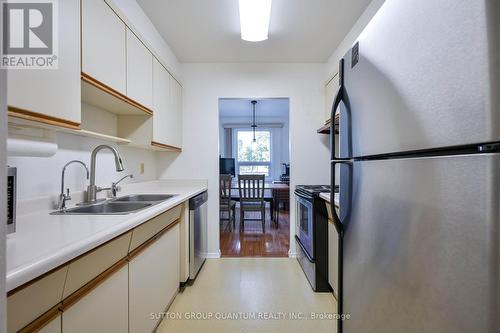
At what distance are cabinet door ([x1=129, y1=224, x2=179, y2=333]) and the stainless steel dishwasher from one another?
0.23 meters

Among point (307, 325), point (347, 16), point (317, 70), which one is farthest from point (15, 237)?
point (317, 70)

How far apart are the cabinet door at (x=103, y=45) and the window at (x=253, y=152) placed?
5511 mm

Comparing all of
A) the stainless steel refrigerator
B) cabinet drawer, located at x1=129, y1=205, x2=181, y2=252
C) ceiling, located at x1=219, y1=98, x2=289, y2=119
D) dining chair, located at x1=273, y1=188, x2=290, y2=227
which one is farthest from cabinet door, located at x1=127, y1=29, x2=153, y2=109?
dining chair, located at x1=273, y1=188, x2=290, y2=227

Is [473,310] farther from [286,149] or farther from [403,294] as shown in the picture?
[286,149]

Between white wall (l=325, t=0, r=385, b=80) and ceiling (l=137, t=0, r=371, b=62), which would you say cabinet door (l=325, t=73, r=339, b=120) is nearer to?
white wall (l=325, t=0, r=385, b=80)

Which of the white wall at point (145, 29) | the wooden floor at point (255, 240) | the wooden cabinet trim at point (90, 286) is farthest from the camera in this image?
the wooden floor at point (255, 240)

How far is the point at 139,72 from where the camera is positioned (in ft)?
5.95

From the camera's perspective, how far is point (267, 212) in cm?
574

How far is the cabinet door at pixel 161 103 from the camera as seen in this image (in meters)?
2.13

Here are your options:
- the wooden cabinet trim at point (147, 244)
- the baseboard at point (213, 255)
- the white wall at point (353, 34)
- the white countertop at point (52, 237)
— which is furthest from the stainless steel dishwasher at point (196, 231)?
the white wall at point (353, 34)

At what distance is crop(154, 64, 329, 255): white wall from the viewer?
9.87 feet

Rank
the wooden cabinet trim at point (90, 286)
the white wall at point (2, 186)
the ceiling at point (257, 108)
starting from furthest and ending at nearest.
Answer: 1. the ceiling at point (257, 108)
2. the wooden cabinet trim at point (90, 286)
3. the white wall at point (2, 186)

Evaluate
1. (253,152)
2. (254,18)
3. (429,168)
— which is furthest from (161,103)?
(253,152)

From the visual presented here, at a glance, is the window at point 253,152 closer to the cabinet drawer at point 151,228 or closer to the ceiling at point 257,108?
the ceiling at point 257,108
